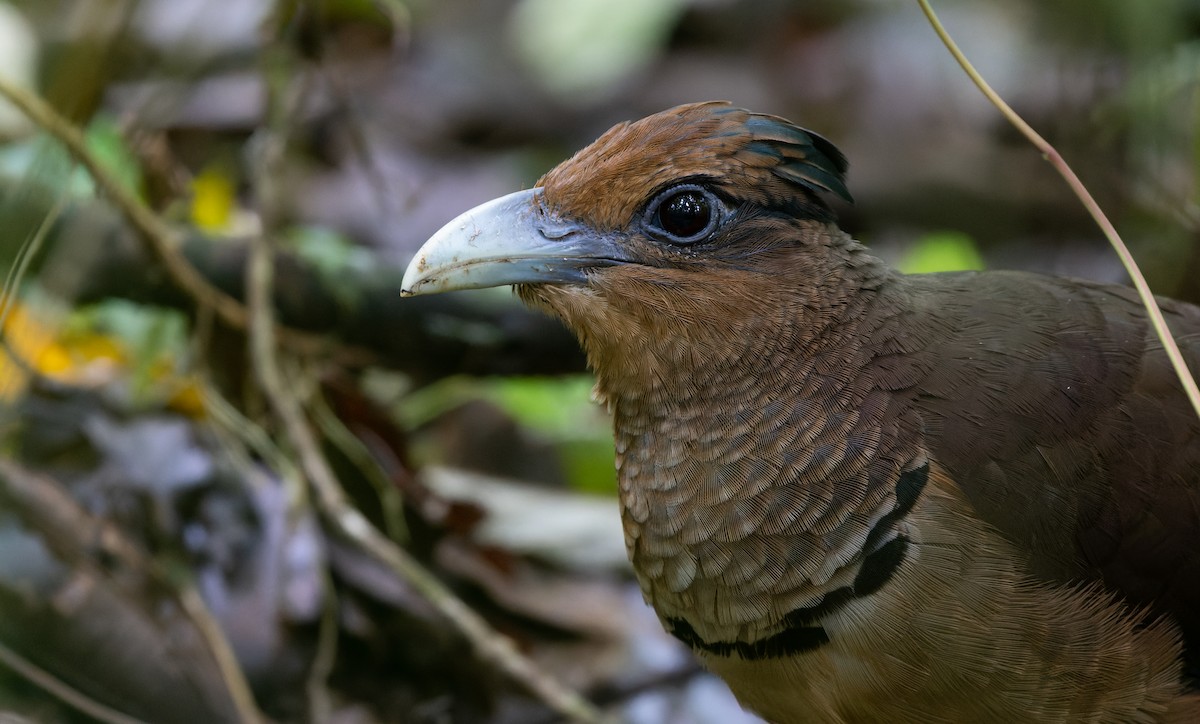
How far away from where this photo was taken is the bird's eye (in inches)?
106

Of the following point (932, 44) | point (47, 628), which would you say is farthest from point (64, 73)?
point (932, 44)

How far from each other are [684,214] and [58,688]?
164 centimetres

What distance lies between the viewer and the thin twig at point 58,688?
2.59 m

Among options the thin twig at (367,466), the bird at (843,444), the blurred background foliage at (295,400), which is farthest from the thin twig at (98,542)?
the bird at (843,444)

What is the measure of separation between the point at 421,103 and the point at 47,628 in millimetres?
4369

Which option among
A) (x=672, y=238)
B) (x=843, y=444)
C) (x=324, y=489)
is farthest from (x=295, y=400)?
(x=843, y=444)

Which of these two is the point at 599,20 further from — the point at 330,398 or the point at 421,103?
the point at 330,398

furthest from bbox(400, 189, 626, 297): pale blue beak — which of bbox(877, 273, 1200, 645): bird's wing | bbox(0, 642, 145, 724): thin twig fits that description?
bbox(0, 642, 145, 724): thin twig

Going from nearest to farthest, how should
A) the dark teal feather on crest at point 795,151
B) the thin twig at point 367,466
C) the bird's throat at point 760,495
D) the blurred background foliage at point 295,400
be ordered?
the bird's throat at point 760,495, the dark teal feather on crest at point 795,151, the blurred background foliage at point 295,400, the thin twig at point 367,466

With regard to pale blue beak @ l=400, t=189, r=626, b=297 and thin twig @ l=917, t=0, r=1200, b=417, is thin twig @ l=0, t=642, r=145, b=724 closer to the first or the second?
pale blue beak @ l=400, t=189, r=626, b=297

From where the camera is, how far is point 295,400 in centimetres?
378

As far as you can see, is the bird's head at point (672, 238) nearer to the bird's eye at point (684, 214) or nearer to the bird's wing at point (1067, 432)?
the bird's eye at point (684, 214)

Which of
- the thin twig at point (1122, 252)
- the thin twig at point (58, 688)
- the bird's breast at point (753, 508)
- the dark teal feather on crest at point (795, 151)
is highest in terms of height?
the dark teal feather on crest at point (795, 151)

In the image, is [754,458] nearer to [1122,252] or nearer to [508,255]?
[508,255]
